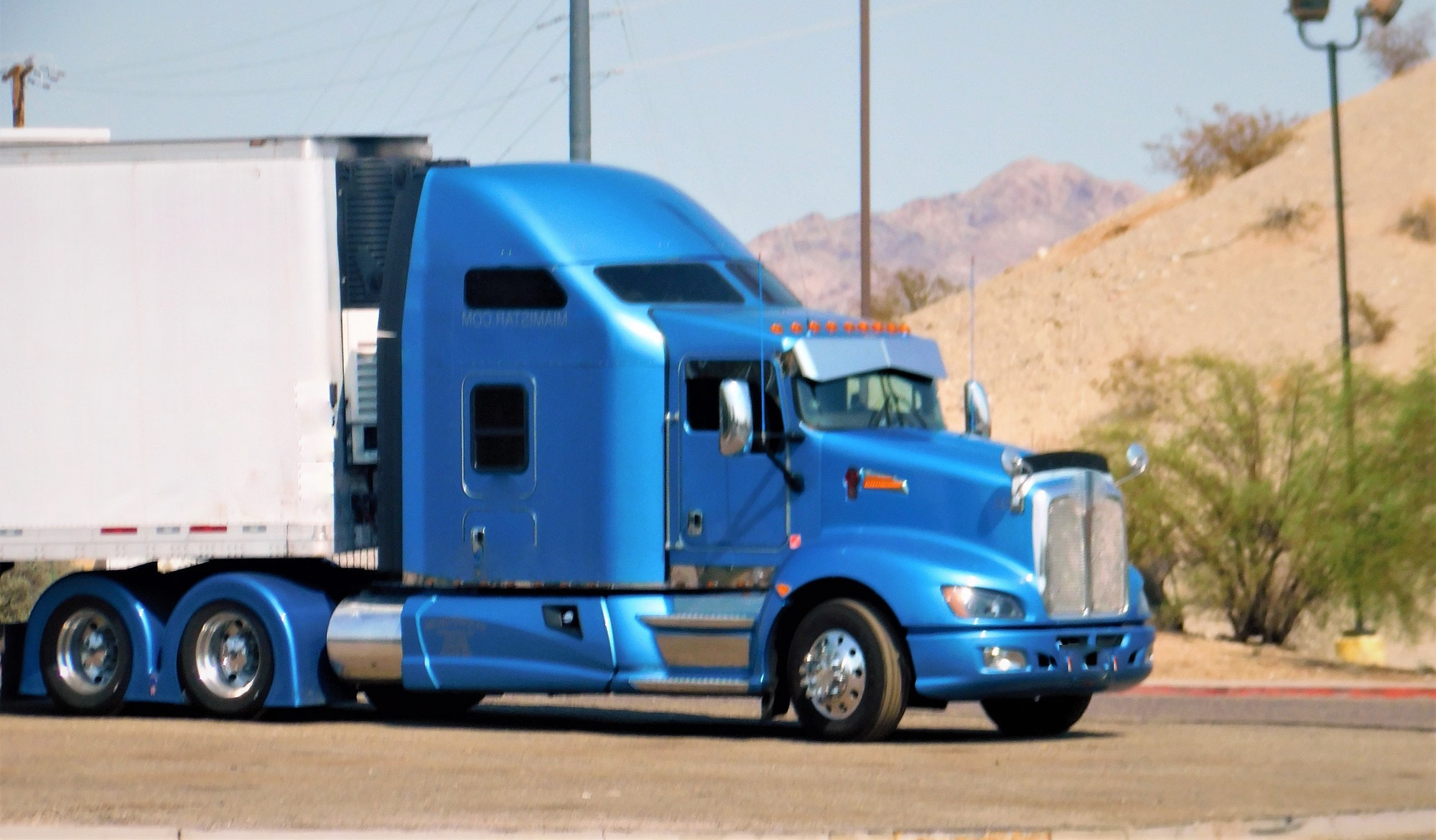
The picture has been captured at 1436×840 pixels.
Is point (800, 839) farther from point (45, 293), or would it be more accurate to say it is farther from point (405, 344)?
point (45, 293)

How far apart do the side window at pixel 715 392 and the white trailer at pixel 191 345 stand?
3011 millimetres

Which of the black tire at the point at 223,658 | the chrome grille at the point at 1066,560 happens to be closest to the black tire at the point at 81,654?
the black tire at the point at 223,658

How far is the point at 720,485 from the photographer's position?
53.1ft

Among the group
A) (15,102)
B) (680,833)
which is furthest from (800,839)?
(15,102)

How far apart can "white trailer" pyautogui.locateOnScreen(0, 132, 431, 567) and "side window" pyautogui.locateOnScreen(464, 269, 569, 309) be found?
1163 mm

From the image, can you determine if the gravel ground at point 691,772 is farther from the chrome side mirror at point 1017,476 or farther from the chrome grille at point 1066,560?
the chrome side mirror at point 1017,476

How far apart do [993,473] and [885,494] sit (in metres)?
0.78

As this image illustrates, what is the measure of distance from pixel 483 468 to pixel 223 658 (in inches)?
114

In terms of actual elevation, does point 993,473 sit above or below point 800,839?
above

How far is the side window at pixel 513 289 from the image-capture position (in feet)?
55.4

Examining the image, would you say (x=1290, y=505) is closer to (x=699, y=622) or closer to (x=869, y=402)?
(x=869, y=402)

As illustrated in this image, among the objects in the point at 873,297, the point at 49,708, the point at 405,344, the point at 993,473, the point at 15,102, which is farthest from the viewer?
the point at 873,297

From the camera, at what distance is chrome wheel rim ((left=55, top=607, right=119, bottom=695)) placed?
18516 millimetres

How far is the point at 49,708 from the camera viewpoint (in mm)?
19375
